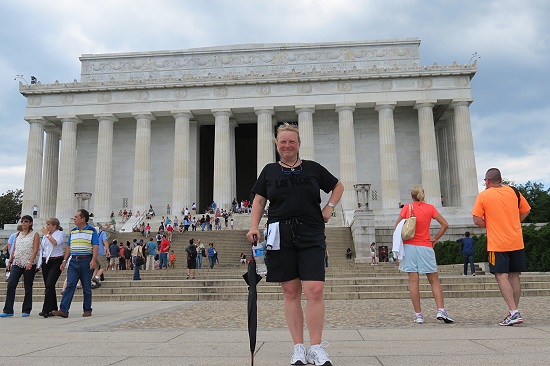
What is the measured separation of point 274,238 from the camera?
15.8ft

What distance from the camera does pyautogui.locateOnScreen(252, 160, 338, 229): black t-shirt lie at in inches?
191

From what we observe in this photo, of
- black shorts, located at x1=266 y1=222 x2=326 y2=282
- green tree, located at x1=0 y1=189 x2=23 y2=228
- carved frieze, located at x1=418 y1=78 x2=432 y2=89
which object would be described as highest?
carved frieze, located at x1=418 y1=78 x2=432 y2=89

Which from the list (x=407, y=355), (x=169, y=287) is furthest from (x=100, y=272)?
(x=407, y=355)

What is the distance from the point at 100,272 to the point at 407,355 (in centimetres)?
1358

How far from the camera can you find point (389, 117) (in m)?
46.2

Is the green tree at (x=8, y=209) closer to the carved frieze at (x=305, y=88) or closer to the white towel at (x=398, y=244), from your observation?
the carved frieze at (x=305, y=88)

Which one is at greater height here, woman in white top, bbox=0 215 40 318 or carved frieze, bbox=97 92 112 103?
carved frieze, bbox=97 92 112 103

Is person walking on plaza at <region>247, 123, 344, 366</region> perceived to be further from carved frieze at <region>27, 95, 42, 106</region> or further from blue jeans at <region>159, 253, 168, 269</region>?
carved frieze at <region>27, 95, 42, 106</region>

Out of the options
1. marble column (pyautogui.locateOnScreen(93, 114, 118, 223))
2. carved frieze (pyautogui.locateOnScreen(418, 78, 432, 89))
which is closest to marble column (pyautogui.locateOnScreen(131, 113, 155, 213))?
marble column (pyautogui.locateOnScreen(93, 114, 118, 223))

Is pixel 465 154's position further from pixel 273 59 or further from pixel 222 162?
pixel 222 162

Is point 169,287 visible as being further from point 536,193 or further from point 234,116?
point 536,193

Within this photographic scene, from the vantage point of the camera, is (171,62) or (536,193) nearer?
(171,62)

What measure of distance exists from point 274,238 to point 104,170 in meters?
45.1

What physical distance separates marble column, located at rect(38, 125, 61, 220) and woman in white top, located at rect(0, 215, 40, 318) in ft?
134
